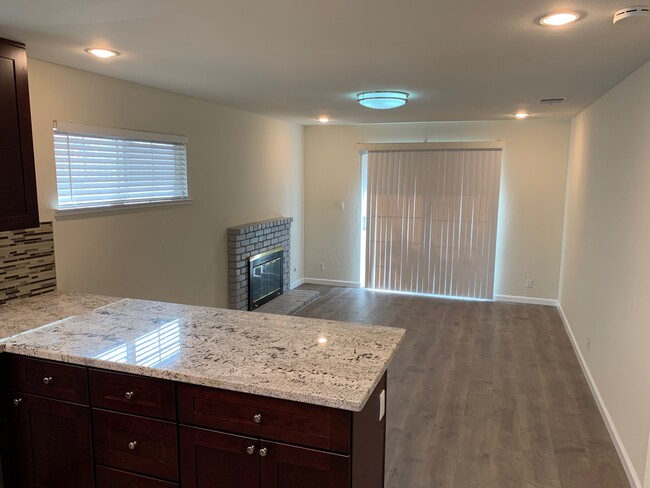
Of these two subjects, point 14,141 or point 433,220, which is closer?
point 14,141

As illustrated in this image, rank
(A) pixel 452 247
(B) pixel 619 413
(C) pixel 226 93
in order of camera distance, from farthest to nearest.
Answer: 1. (A) pixel 452 247
2. (C) pixel 226 93
3. (B) pixel 619 413

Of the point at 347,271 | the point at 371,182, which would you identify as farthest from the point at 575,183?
the point at 347,271

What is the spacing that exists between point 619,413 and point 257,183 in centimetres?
414

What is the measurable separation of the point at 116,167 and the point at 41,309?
129 cm

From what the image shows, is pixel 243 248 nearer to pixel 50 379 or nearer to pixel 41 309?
pixel 41 309

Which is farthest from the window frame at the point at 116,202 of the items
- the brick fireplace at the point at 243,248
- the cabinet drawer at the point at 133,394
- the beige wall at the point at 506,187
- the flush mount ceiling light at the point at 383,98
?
the beige wall at the point at 506,187

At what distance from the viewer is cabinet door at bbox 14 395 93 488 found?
6.63ft

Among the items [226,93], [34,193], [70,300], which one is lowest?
[70,300]

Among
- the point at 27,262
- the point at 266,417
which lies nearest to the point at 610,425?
the point at 266,417

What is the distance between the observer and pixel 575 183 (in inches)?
203

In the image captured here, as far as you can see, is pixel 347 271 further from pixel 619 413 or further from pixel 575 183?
pixel 619 413

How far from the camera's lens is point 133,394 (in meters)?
1.88

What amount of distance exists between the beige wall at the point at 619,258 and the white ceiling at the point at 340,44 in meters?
0.32

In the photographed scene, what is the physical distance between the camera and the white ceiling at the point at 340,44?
189cm
